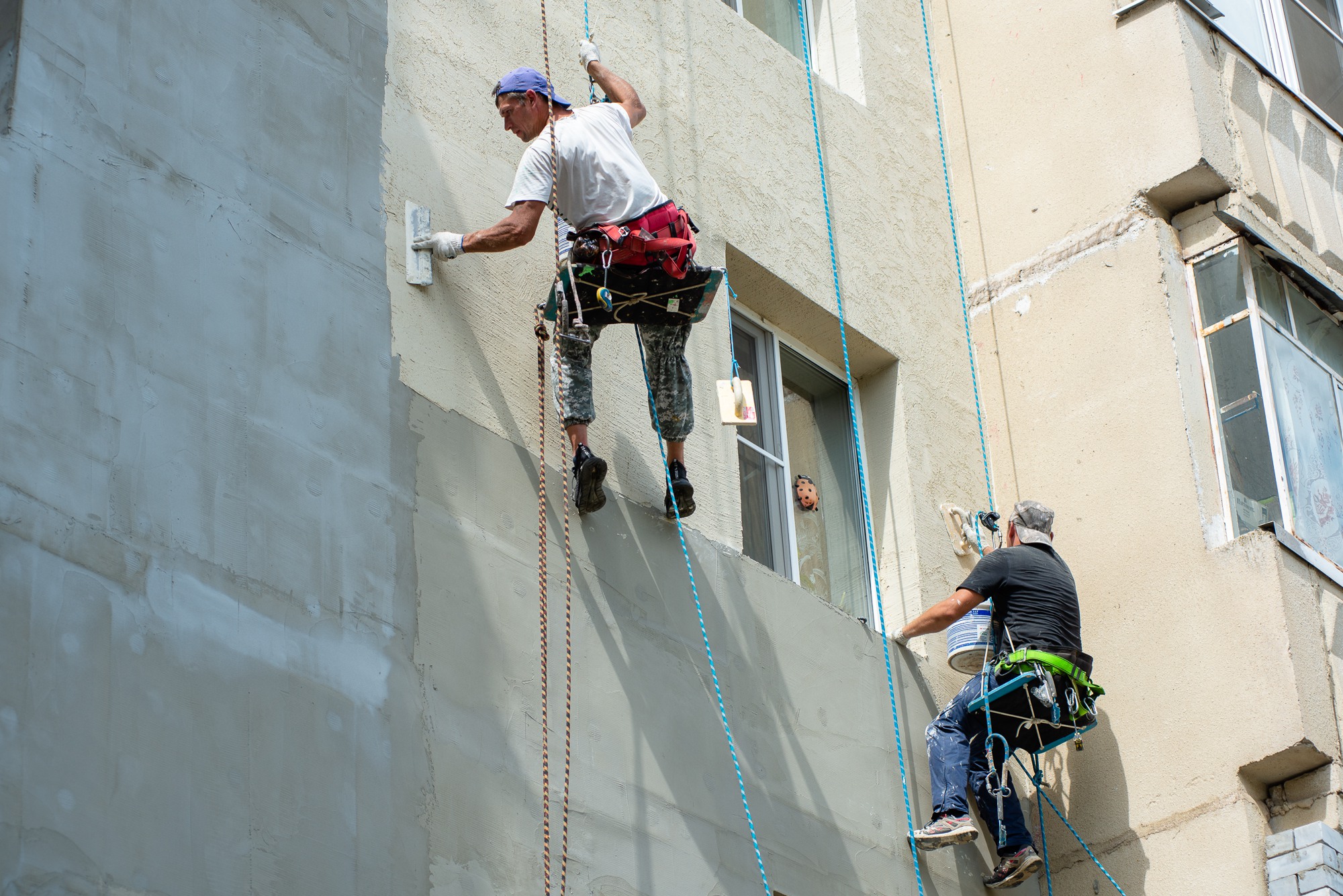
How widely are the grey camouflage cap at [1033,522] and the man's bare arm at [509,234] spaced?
2719 millimetres

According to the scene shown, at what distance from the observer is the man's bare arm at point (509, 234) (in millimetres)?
6699

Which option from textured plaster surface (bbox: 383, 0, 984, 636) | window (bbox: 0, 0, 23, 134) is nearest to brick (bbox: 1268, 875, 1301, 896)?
textured plaster surface (bbox: 383, 0, 984, 636)

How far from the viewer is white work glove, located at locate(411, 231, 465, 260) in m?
6.68

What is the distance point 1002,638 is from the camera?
7930 millimetres

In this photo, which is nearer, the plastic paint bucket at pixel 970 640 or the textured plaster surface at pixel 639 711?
the textured plaster surface at pixel 639 711

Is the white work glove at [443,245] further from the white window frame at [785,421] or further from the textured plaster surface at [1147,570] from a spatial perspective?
the textured plaster surface at [1147,570]

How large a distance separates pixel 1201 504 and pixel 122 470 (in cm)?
510

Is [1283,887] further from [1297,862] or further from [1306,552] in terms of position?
[1306,552]

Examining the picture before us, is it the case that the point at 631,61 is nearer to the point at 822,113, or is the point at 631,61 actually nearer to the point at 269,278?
the point at 822,113

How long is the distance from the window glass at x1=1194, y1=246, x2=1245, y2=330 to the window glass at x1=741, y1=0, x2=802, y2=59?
8.17ft

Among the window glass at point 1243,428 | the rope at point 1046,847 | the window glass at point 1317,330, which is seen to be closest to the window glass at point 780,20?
the window glass at point 1243,428

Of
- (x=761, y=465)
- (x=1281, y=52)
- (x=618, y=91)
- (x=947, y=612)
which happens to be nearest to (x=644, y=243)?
(x=618, y=91)

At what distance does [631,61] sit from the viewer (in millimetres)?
8266

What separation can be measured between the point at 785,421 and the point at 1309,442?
103 inches
